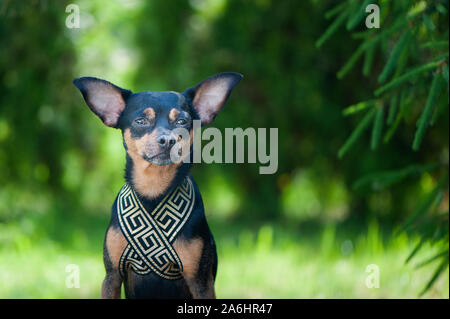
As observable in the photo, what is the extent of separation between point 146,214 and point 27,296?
6.91ft

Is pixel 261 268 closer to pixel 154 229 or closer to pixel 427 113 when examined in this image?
pixel 427 113

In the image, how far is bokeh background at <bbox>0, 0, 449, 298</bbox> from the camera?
482cm

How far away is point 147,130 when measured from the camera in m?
1.82

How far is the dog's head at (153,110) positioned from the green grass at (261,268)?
1941mm

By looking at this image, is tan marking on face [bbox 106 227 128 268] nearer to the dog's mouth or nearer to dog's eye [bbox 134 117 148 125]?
the dog's mouth

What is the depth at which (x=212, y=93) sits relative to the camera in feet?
6.34

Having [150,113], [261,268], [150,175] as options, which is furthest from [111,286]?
[261,268]

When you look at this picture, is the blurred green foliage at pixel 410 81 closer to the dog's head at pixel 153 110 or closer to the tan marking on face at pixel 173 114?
the dog's head at pixel 153 110

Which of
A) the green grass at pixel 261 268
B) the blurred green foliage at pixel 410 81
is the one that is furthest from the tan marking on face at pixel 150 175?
the green grass at pixel 261 268

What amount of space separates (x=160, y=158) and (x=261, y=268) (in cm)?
241

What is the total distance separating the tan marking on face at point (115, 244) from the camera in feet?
6.29

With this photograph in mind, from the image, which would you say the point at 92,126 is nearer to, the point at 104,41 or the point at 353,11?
the point at 104,41

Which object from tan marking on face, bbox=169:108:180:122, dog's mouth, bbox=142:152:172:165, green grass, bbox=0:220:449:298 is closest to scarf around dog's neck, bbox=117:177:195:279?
dog's mouth, bbox=142:152:172:165
